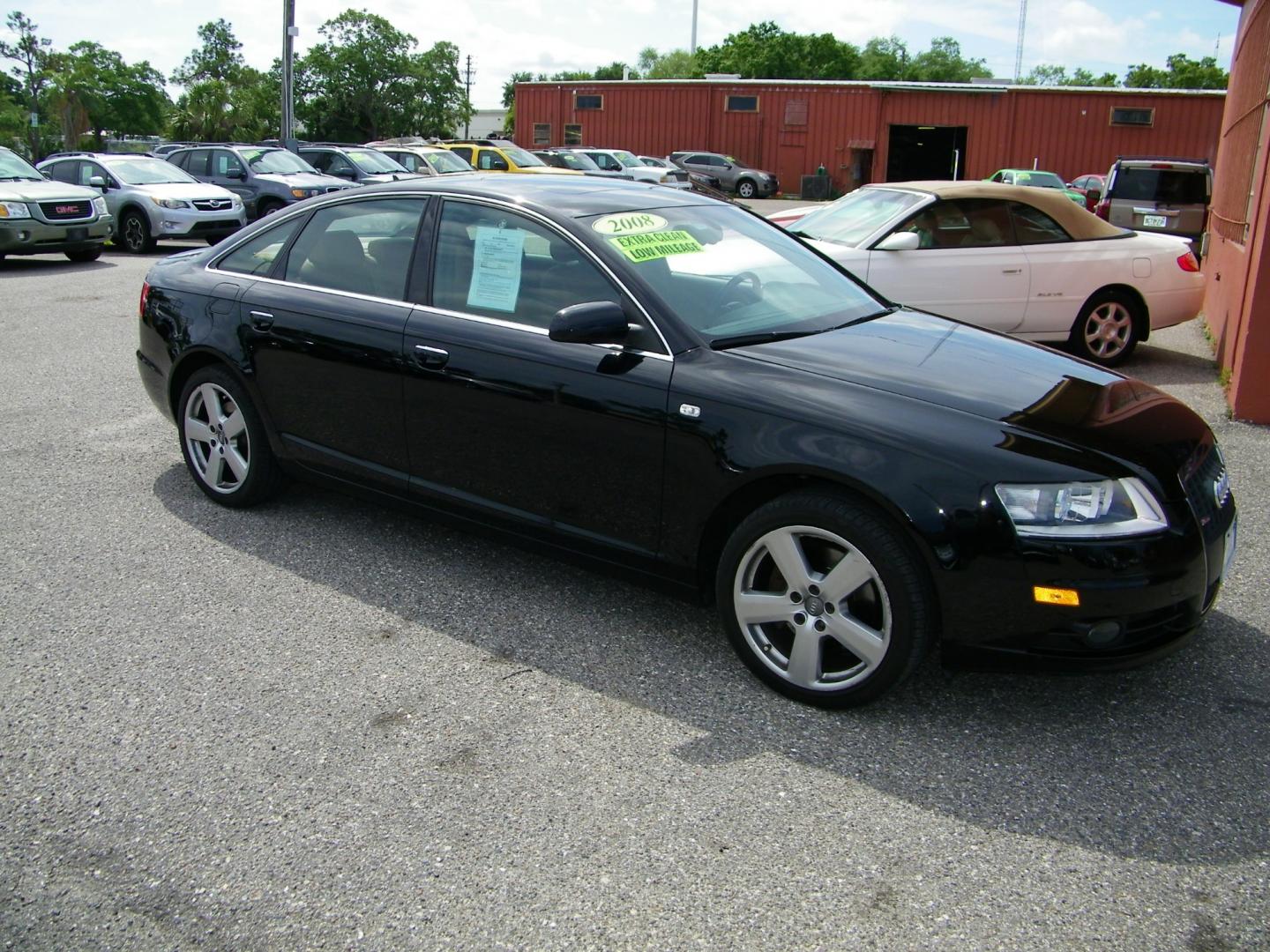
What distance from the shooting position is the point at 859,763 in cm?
313

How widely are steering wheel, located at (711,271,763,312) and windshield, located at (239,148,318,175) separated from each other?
17.3m

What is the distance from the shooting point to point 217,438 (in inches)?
200

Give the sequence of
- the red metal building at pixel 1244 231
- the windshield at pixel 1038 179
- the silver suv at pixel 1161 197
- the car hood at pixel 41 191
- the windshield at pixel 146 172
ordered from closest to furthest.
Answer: the red metal building at pixel 1244 231 → the car hood at pixel 41 191 → the silver suv at pixel 1161 197 → the windshield at pixel 146 172 → the windshield at pixel 1038 179

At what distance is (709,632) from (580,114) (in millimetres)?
42612

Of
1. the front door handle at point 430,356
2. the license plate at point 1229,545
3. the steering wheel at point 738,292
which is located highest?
the steering wheel at point 738,292

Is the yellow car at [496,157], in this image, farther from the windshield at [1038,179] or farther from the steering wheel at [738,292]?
the steering wheel at [738,292]

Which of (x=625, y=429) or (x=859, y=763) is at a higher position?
(x=625, y=429)

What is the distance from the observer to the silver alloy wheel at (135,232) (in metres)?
16.5

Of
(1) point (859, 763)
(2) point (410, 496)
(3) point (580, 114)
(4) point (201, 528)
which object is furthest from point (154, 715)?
(3) point (580, 114)

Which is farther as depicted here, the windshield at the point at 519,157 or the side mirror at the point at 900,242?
the windshield at the point at 519,157

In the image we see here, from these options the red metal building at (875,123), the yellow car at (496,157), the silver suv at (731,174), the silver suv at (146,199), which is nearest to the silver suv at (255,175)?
the silver suv at (146,199)

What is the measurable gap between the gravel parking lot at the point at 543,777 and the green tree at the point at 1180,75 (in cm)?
10593

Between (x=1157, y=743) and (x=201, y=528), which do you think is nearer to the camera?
(x=1157, y=743)

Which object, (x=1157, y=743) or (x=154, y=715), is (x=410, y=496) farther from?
(x=1157, y=743)
